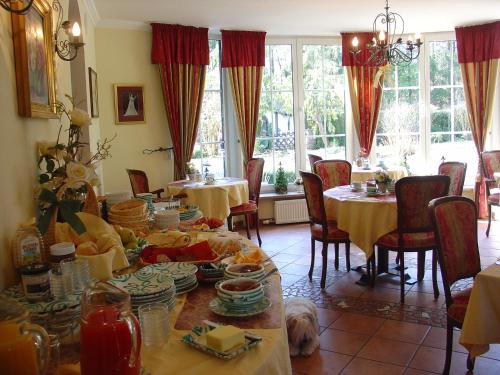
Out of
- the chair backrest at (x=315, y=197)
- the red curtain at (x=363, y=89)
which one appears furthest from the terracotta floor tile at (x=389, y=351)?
the red curtain at (x=363, y=89)

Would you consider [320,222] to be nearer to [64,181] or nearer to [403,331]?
[403,331]

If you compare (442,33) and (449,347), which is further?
(442,33)

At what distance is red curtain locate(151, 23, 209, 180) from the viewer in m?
5.93

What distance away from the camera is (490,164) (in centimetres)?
607

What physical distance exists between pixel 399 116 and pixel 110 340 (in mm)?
6672

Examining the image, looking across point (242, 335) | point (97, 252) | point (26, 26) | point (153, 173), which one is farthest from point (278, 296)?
point (153, 173)

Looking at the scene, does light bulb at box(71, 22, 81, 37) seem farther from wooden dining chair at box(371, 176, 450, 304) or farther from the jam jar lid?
wooden dining chair at box(371, 176, 450, 304)

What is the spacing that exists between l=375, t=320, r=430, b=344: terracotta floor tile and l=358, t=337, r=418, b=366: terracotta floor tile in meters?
0.07

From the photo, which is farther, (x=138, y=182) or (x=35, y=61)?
(x=138, y=182)

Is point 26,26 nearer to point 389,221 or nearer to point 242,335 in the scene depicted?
point 242,335

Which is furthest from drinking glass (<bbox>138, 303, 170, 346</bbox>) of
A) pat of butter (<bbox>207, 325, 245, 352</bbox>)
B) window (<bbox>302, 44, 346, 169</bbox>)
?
window (<bbox>302, 44, 346, 169</bbox>)

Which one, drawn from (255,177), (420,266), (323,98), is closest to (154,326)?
(420,266)

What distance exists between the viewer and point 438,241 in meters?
2.48

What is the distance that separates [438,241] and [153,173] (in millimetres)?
4301
